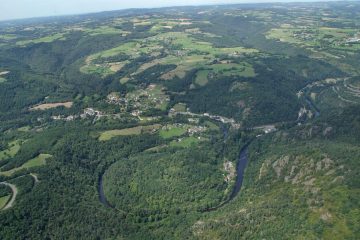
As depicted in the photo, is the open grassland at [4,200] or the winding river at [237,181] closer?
the open grassland at [4,200]

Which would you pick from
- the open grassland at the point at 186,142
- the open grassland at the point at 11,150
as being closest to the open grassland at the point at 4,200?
the open grassland at the point at 11,150

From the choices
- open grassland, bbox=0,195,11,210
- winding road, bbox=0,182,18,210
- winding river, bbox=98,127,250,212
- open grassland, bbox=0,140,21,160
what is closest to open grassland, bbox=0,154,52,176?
winding road, bbox=0,182,18,210

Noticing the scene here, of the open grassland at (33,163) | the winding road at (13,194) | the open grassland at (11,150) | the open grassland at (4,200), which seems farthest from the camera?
the open grassland at (11,150)

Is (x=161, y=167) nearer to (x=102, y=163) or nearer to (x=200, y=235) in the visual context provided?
(x=102, y=163)

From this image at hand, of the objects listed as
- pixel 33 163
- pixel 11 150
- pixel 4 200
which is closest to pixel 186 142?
pixel 33 163

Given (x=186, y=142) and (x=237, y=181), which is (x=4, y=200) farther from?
Result: (x=237, y=181)

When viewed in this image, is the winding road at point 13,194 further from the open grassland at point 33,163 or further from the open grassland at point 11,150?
the open grassland at point 11,150

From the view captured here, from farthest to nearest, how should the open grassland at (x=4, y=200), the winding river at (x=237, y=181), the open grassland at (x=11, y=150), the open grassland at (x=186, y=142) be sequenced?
the open grassland at (x=186, y=142) < the open grassland at (x=11, y=150) < the winding river at (x=237, y=181) < the open grassland at (x=4, y=200)

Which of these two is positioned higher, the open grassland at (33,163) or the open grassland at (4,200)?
the open grassland at (4,200)

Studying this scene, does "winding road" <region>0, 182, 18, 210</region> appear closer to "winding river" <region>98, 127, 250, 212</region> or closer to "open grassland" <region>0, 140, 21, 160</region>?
"open grassland" <region>0, 140, 21, 160</region>

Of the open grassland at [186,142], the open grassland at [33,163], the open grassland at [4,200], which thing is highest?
the open grassland at [4,200]
